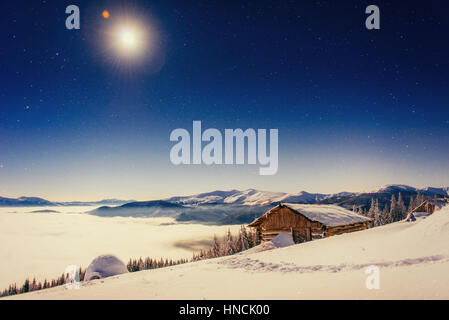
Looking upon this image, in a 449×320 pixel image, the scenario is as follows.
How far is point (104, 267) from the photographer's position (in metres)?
21.7

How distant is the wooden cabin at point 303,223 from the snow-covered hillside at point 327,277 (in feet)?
39.5

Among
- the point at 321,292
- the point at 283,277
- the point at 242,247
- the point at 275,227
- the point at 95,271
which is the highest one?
the point at 321,292

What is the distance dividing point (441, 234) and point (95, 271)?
23.4m

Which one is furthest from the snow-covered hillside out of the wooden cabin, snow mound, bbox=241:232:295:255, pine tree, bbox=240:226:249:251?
pine tree, bbox=240:226:249:251

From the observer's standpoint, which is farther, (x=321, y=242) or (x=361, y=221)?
(x=361, y=221)

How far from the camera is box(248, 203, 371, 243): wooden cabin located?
78.1 ft

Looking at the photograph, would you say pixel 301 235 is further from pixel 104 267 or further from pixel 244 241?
pixel 244 241

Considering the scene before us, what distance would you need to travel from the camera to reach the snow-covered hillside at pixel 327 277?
20.0ft

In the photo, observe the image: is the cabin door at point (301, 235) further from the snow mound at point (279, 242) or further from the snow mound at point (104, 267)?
the snow mound at point (104, 267)

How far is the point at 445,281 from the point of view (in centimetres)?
584

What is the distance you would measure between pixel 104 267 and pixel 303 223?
724 inches

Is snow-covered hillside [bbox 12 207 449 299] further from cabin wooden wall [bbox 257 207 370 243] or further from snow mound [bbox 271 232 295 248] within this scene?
cabin wooden wall [bbox 257 207 370 243]
